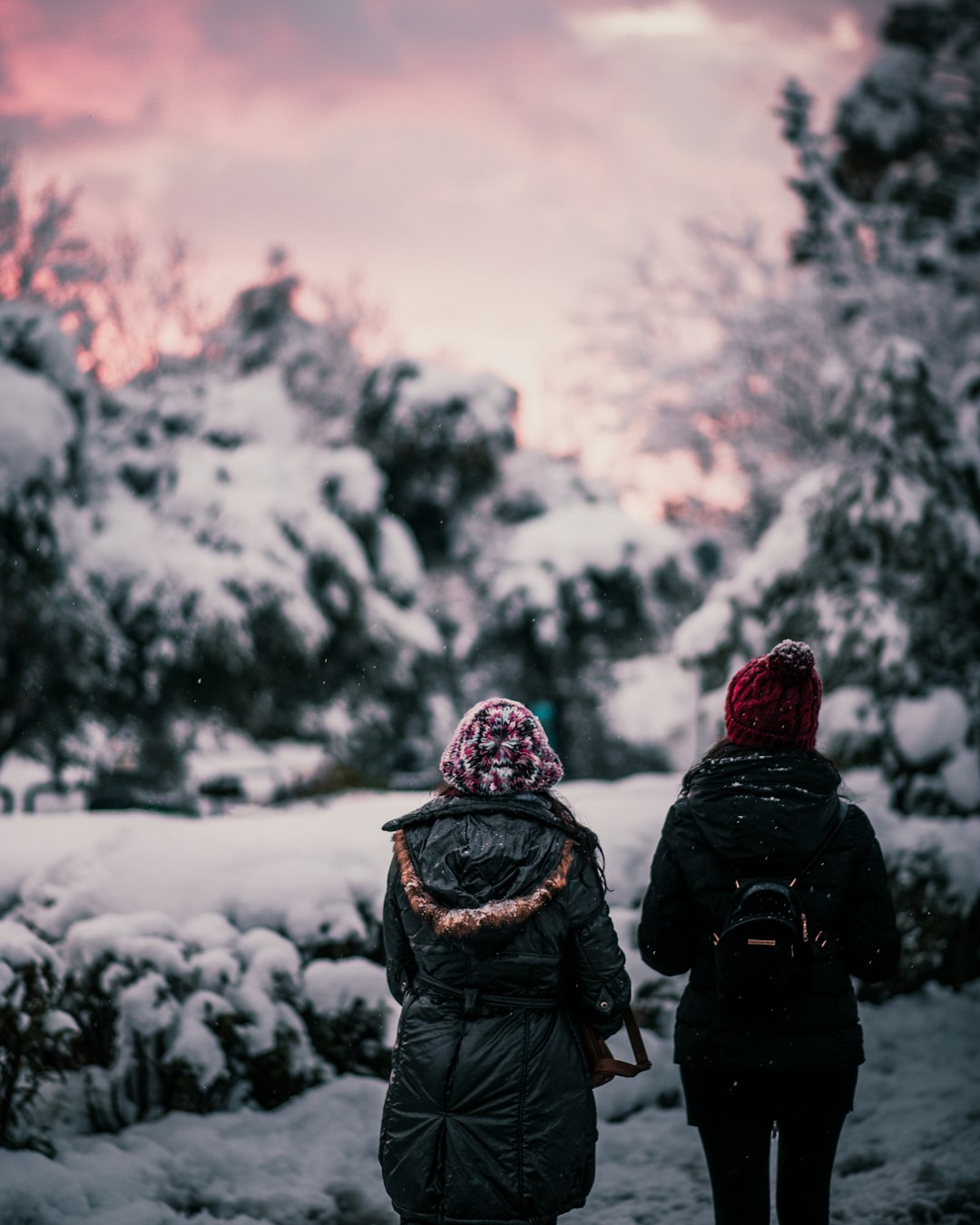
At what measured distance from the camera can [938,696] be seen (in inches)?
235

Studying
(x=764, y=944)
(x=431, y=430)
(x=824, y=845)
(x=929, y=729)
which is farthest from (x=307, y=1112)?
(x=431, y=430)

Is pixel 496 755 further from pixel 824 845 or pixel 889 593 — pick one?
pixel 889 593

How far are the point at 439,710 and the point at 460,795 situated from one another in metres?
9.04

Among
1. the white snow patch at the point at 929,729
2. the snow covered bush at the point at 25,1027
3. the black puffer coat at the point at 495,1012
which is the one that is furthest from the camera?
the white snow patch at the point at 929,729

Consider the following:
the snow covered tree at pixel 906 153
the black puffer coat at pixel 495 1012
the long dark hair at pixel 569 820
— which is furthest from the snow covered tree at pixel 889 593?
the snow covered tree at pixel 906 153

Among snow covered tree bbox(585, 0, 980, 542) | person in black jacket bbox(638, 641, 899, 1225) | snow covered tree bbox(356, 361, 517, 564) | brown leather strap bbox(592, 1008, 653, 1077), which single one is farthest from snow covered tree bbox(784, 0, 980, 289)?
brown leather strap bbox(592, 1008, 653, 1077)

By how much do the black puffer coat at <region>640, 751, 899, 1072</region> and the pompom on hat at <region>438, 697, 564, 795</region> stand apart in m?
0.39

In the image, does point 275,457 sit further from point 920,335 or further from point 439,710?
point 920,335

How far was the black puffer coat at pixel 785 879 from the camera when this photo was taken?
239 cm

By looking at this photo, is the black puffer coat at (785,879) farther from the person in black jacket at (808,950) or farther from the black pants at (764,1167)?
the black pants at (764,1167)

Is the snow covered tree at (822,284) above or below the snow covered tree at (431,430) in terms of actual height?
above

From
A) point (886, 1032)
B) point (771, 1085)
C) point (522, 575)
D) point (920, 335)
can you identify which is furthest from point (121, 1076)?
point (920, 335)

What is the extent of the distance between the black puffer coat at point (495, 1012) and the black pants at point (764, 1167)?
331mm

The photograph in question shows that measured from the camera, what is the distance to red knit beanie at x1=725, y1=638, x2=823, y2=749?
2.54 meters
